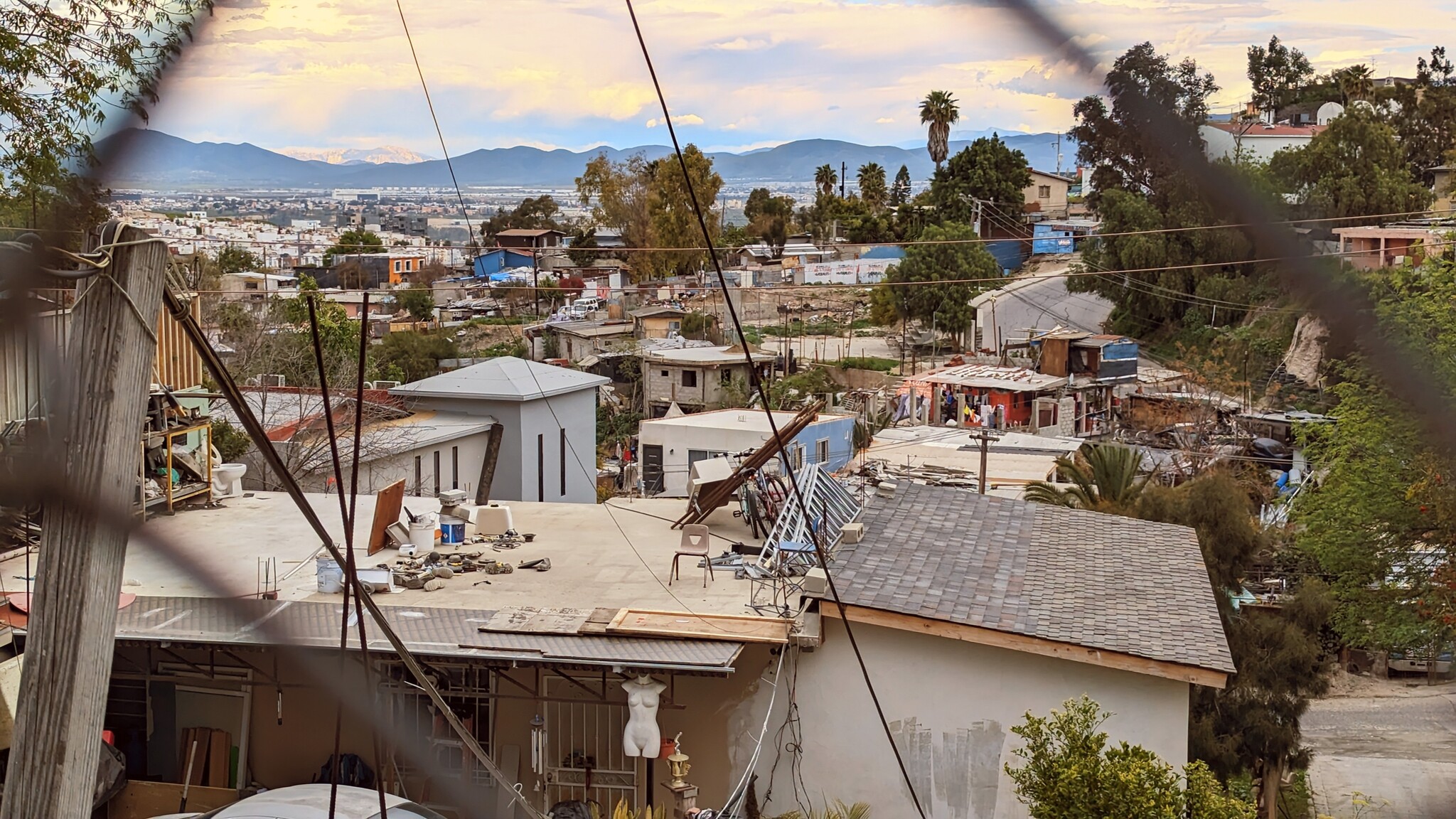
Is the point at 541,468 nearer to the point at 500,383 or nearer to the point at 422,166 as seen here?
the point at 500,383

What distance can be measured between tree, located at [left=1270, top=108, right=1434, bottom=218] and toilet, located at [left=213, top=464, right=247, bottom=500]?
9.77 m

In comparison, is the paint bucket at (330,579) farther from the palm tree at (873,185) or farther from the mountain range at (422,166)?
the palm tree at (873,185)

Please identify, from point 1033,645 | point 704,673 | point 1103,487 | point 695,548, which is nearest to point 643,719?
point 704,673

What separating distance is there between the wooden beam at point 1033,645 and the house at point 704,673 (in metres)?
0.01

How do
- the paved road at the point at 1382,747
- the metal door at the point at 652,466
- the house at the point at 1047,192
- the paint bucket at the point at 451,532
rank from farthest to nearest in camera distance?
1. the house at the point at 1047,192
2. the metal door at the point at 652,466
3. the paved road at the point at 1382,747
4. the paint bucket at the point at 451,532

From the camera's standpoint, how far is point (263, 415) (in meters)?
16.0

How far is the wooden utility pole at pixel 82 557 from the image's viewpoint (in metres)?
2.77

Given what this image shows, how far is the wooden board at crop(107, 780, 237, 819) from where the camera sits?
7.79 metres

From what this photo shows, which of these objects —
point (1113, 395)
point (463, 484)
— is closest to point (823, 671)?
point (463, 484)

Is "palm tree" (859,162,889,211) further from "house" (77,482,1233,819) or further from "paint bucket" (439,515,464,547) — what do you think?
"house" (77,482,1233,819)

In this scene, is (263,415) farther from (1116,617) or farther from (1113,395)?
(1113,395)

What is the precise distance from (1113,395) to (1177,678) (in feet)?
72.1

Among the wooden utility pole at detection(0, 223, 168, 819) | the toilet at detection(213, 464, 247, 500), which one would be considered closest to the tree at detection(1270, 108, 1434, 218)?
the wooden utility pole at detection(0, 223, 168, 819)

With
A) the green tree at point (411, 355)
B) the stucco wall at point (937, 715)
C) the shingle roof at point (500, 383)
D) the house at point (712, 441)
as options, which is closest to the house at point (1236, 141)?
the stucco wall at point (937, 715)
